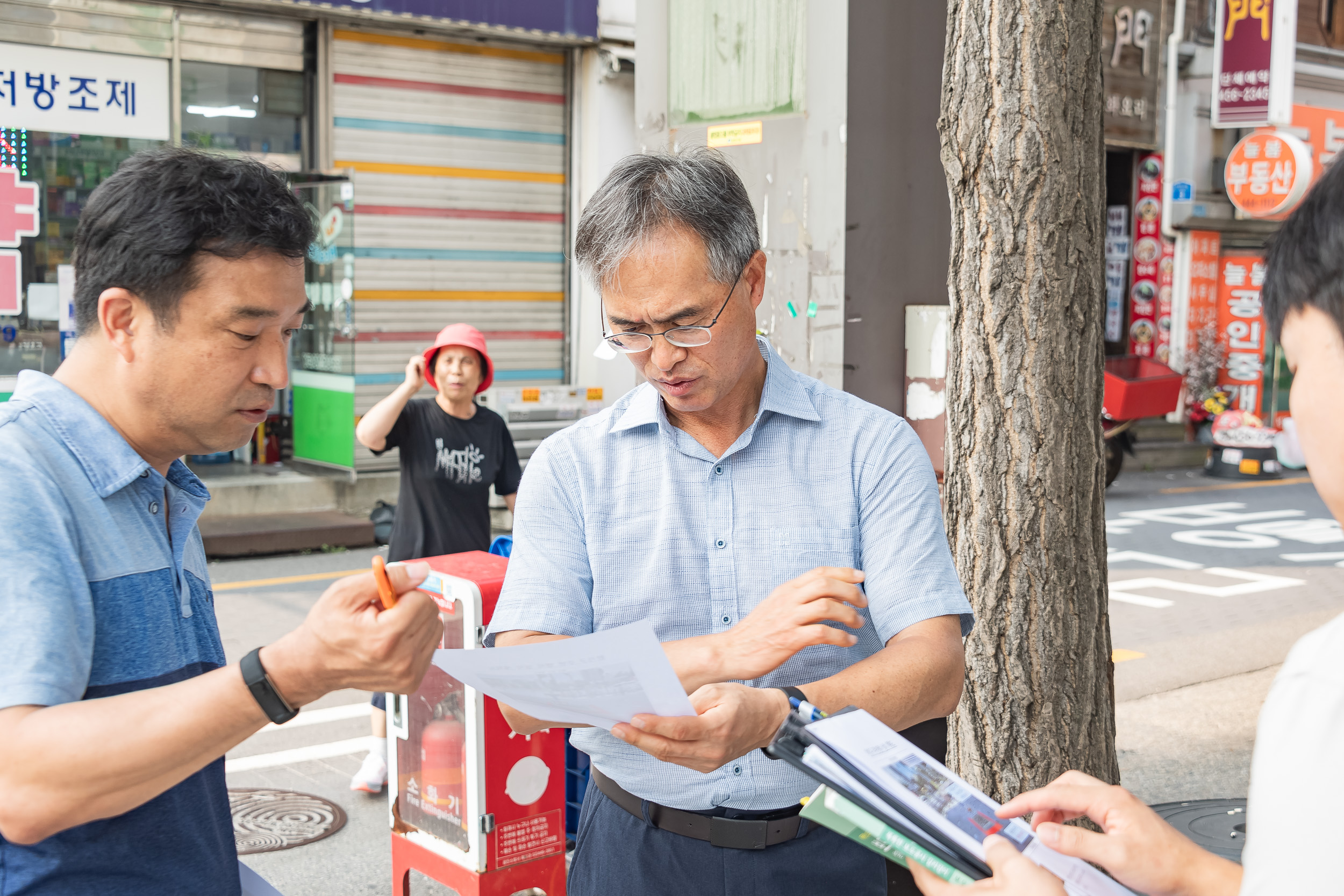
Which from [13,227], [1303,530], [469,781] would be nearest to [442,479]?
[469,781]

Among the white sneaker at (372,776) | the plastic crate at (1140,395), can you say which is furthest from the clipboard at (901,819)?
the plastic crate at (1140,395)

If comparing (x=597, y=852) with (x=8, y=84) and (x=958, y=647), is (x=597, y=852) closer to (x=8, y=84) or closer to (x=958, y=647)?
(x=958, y=647)

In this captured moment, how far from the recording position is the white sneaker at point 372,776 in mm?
4879

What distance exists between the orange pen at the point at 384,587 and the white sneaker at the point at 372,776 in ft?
11.6

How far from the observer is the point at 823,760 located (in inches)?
56.9

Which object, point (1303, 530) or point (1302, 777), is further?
point (1303, 530)

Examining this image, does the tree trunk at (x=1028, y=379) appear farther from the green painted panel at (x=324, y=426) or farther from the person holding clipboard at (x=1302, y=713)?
the green painted panel at (x=324, y=426)

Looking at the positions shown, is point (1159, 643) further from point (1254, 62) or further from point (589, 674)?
point (1254, 62)

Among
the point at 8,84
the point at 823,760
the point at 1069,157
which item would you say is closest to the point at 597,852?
→ the point at 823,760

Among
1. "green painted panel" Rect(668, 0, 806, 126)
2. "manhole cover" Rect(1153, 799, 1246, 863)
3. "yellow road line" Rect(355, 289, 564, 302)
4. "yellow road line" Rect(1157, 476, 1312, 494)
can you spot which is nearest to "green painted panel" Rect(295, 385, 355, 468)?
"yellow road line" Rect(355, 289, 564, 302)

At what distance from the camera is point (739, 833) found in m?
2.08

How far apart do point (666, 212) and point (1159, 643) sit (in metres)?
6.25

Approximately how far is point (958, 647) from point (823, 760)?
719 mm

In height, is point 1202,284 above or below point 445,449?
above
